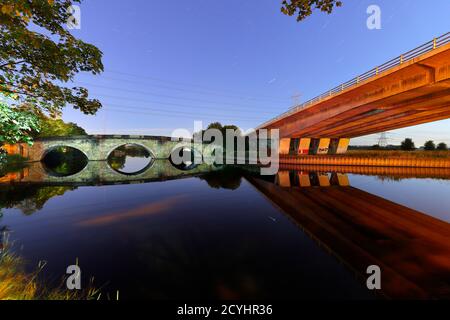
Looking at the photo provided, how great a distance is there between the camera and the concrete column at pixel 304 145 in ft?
143

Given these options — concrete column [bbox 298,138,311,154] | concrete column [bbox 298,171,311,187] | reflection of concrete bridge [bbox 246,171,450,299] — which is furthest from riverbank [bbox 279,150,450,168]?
reflection of concrete bridge [bbox 246,171,450,299]

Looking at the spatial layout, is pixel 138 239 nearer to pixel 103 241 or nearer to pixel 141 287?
pixel 103 241

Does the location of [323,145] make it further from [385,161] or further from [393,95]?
[393,95]

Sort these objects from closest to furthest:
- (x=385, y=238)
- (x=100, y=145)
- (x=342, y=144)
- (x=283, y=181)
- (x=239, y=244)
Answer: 1. (x=239, y=244)
2. (x=385, y=238)
3. (x=283, y=181)
4. (x=100, y=145)
5. (x=342, y=144)

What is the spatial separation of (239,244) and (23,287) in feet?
16.5

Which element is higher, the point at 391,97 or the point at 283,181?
the point at 391,97

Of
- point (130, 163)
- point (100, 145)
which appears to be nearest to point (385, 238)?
point (130, 163)

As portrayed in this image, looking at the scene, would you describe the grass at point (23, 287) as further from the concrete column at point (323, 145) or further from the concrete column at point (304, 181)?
the concrete column at point (323, 145)

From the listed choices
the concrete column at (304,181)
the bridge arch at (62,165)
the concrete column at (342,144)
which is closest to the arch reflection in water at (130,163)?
the bridge arch at (62,165)

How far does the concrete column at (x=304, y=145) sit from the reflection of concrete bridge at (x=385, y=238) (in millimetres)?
34490

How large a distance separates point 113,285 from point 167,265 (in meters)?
1.18

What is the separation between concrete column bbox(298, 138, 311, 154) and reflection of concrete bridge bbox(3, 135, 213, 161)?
23799 millimetres

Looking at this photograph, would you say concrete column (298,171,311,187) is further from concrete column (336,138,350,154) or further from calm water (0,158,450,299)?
concrete column (336,138,350,154)

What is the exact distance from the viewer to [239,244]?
18.6 feet
